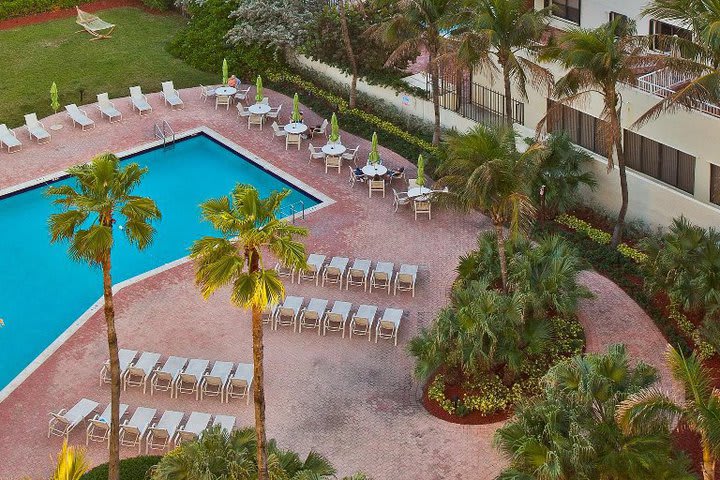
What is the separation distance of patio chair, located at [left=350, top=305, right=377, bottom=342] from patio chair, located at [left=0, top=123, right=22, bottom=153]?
48.0ft

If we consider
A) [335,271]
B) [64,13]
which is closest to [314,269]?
[335,271]

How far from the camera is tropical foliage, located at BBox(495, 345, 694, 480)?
64.8 ft

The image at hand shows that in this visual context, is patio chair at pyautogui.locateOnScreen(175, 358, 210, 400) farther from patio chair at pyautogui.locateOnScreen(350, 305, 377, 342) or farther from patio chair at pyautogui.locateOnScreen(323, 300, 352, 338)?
patio chair at pyautogui.locateOnScreen(350, 305, 377, 342)

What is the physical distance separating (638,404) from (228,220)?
22.8ft

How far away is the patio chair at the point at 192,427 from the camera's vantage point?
80.0ft

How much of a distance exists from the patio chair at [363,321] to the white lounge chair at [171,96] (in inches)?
574

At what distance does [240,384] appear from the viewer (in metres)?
25.9

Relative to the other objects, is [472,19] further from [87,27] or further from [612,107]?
[87,27]

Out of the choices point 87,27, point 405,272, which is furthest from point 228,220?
point 87,27

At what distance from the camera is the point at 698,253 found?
2655cm

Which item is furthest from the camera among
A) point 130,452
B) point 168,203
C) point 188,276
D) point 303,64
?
point 303,64

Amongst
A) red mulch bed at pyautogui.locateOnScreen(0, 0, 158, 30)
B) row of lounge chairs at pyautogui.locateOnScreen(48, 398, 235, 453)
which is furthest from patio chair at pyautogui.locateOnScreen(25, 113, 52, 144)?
row of lounge chairs at pyautogui.locateOnScreen(48, 398, 235, 453)

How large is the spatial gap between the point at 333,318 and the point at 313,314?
49 cm

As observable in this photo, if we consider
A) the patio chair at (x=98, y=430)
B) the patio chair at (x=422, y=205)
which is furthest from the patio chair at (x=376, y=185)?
the patio chair at (x=98, y=430)
